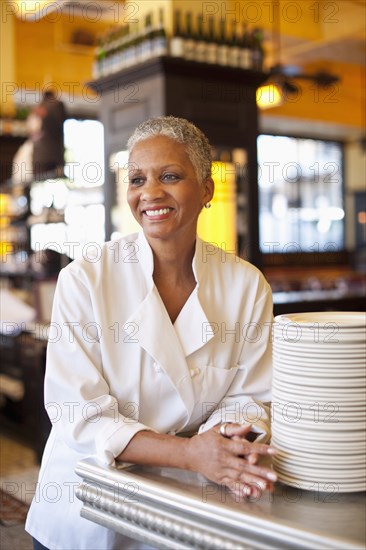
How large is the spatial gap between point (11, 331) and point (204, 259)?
3.81m

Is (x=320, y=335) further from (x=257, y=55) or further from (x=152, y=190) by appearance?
(x=257, y=55)

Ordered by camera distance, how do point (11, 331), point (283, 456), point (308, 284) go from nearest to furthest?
point (283, 456)
point (11, 331)
point (308, 284)

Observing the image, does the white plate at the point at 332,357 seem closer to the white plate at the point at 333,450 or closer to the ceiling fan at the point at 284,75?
the white plate at the point at 333,450

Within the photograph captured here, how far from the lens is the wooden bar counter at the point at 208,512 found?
1096mm

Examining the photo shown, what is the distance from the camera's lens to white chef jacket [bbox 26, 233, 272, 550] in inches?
58.9

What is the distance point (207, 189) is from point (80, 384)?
1.80 ft

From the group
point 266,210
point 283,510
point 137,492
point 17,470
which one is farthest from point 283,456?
point 266,210

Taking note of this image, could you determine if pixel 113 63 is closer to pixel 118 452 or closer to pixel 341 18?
pixel 341 18

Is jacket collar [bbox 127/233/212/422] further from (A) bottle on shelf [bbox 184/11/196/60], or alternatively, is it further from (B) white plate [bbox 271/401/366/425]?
(A) bottle on shelf [bbox 184/11/196/60]

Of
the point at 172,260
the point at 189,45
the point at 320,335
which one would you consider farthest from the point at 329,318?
the point at 189,45

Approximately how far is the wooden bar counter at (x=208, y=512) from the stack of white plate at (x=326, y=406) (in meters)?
0.03

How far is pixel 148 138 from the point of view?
5.14 feet

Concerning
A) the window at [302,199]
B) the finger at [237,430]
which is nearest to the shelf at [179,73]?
the finger at [237,430]

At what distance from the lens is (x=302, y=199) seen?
50.0 ft
